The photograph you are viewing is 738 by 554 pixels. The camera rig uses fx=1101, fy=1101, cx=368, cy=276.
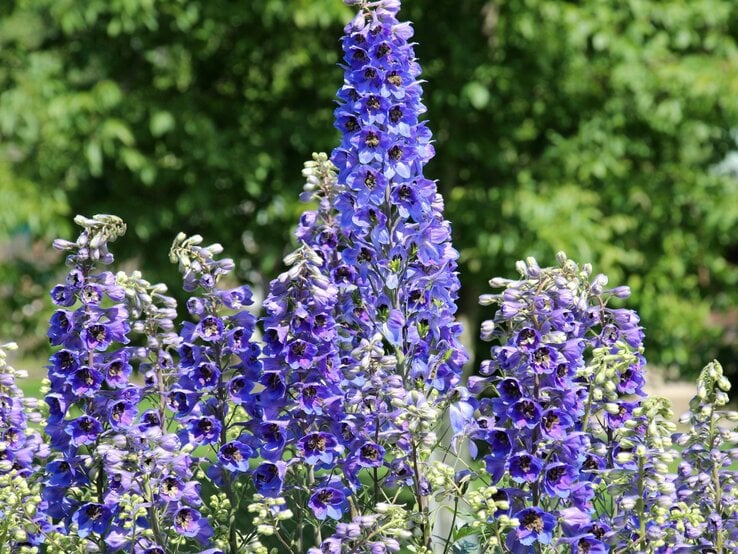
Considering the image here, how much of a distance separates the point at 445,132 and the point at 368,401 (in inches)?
196

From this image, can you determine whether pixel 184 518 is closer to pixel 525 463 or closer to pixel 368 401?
pixel 368 401

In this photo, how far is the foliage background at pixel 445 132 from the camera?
6.33 meters

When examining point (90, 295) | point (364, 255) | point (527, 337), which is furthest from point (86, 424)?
point (527, 337)

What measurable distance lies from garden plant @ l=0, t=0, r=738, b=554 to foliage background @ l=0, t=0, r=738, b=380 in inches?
143

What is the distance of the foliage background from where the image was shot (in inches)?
249

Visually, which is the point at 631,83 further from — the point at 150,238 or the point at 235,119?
the point at 150,238

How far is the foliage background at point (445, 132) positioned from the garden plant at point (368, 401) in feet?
11.9

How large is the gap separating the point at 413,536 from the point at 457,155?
465cm

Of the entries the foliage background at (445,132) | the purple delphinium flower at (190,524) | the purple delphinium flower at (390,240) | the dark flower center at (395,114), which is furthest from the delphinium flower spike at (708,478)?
the foliage background at (445,132)

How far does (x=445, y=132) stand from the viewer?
23.5 ft

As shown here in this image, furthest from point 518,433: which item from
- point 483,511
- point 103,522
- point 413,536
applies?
point 103,522

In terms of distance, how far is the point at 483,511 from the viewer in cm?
206

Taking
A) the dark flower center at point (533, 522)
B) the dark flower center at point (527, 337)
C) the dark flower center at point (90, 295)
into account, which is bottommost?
the dark flower center at point (533, 522)

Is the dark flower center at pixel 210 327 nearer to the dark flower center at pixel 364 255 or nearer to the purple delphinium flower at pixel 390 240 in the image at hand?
the purple delphinium flower at pixel 390 240
